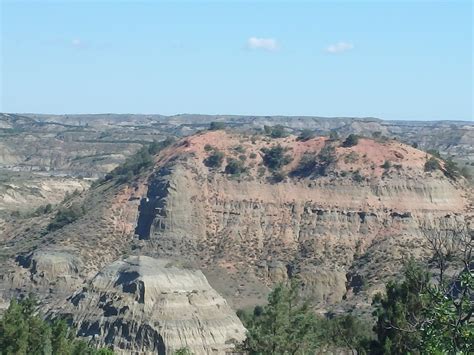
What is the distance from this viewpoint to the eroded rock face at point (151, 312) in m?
63.8

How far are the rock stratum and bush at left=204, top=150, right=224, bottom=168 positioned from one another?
1.22 ft

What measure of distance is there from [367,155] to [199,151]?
783 inches

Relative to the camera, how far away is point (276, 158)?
316ft

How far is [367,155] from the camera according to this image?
305 feet

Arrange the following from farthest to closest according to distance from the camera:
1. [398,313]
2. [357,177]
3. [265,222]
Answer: [357,177], [265,222], [398,313]

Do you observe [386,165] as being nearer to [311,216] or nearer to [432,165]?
[432,165]

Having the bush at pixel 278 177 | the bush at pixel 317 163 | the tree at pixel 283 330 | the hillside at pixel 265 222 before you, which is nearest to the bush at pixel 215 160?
the hillside at pixel 265 222

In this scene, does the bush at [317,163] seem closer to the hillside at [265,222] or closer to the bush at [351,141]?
the hillside at [265,222]

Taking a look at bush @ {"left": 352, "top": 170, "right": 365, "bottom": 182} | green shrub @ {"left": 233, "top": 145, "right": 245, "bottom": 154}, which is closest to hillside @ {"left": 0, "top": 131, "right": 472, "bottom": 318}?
bush @ {"left": 352, "top": 170, "right": 365, "bottom": 182}

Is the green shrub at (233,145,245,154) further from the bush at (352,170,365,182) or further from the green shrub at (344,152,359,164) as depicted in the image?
the bush at (352,170,365,182)

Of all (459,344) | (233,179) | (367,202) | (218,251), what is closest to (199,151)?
(233,179)

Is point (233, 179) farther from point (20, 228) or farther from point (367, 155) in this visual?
point (20, 228)

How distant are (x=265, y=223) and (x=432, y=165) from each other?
1919cm

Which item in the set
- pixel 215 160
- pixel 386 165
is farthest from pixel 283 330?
pixel 215 160
